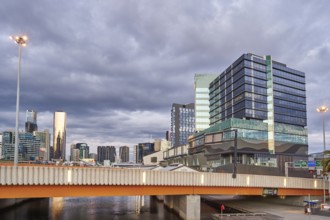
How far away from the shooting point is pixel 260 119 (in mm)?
145750

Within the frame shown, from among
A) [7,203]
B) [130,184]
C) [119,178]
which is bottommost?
[7,203]

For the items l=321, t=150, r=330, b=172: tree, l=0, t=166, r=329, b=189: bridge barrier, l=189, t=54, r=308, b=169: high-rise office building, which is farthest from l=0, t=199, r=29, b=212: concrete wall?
l=189, t=54, r=308, b=169: high-rise office building

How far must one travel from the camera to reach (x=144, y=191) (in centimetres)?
4456

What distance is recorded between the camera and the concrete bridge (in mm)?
36500

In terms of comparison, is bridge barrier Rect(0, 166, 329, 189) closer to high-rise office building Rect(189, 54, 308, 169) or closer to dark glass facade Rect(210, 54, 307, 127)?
high-rise office building Rect(189, 54, 308, 169)

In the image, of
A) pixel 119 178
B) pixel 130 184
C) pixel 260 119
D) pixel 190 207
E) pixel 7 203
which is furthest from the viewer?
pixel 260 119

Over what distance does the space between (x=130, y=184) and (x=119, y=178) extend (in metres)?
1.79

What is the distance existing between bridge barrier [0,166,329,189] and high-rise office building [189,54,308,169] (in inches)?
2939

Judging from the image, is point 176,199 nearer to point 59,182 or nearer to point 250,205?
point 250,205

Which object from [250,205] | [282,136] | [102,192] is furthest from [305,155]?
[102,192]

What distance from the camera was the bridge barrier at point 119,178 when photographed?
3609 cm

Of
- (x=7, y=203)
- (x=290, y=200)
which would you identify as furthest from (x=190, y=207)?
(x=7, y=203)

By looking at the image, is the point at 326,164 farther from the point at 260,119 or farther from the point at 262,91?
the point at 262,91

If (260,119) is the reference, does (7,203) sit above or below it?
below
